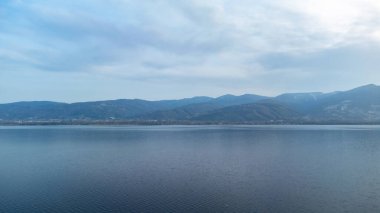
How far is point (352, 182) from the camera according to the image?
1375 inches

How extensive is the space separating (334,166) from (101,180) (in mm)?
29392

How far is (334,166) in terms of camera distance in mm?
45938

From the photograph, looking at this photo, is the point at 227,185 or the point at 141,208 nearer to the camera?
the point at 141,208

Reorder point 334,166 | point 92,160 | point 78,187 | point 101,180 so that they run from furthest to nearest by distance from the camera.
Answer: point 92,160 < point 334,166 < point 101,180 < point 78,187

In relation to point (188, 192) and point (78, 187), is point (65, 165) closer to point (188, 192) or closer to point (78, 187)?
point (78, 187)

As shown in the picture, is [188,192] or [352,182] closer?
[188,192]

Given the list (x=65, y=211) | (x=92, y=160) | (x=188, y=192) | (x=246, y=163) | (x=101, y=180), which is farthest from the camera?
(x=92, y=160)

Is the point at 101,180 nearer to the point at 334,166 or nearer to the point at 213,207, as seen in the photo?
the point at 213,207

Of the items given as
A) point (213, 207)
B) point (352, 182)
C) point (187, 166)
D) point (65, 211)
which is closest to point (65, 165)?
point (187, 166)

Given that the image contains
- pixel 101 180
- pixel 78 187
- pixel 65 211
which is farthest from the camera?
pixel 101 180

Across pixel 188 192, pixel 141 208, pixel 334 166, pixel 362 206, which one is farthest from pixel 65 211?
pixel 334 166

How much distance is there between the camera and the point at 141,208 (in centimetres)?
2656

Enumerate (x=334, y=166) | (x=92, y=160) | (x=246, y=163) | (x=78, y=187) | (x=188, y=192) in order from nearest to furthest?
(x=188, y=192), (x=78, y=187), (x=334, y=166), (x=246, y=163), (x=92, y=160)

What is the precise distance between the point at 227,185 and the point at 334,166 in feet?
63.4
